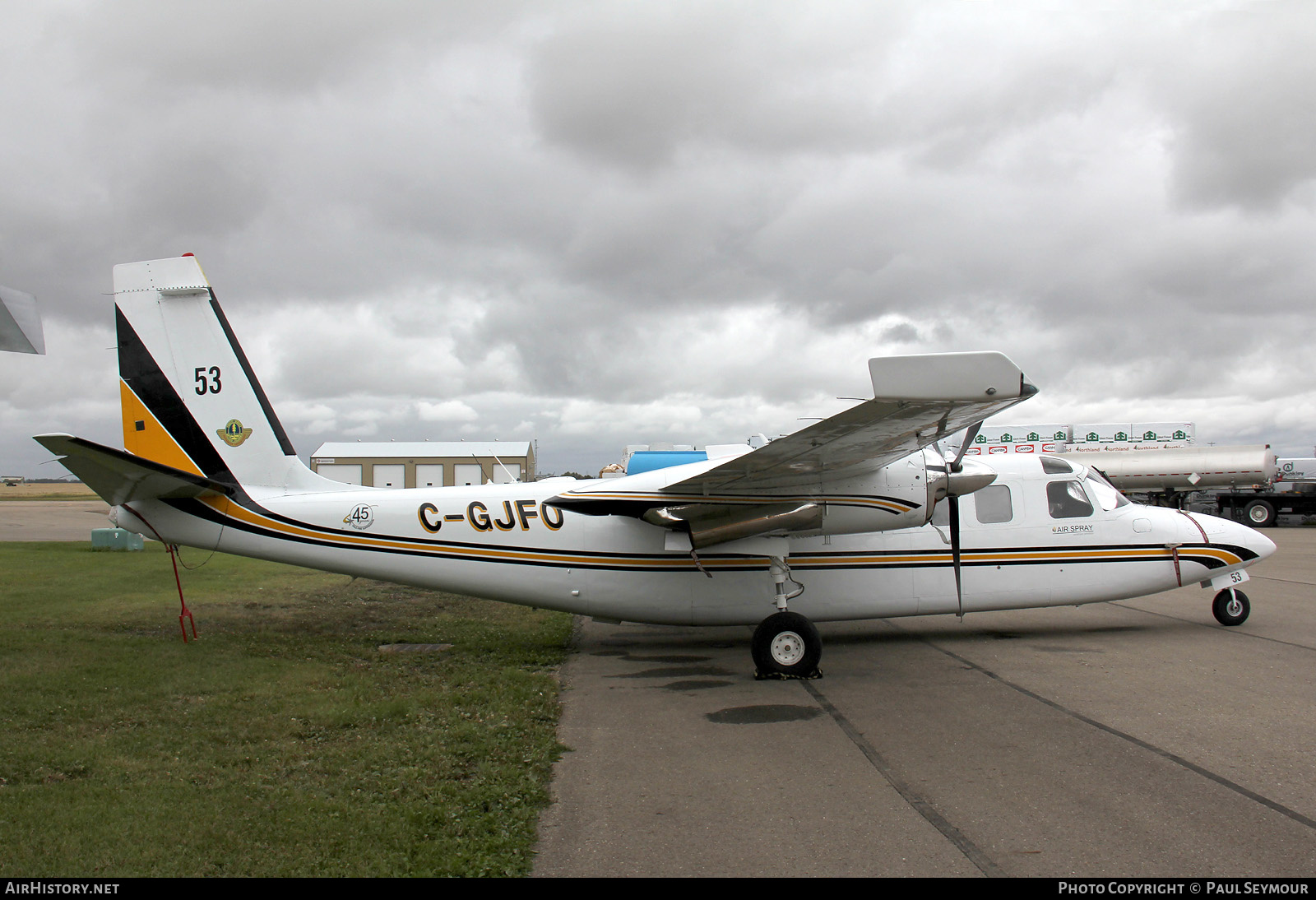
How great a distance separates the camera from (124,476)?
8.75 m

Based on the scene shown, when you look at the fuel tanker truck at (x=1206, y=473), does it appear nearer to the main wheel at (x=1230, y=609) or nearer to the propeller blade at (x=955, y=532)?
the main wheel at (x=1230, y=609)

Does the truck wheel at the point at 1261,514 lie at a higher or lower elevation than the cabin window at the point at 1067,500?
lower

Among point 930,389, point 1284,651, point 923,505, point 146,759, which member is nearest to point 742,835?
point 930,389

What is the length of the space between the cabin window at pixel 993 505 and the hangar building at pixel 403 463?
42.5m

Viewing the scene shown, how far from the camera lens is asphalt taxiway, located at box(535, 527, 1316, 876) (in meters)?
4.27

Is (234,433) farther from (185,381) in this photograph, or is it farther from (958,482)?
(958,482)

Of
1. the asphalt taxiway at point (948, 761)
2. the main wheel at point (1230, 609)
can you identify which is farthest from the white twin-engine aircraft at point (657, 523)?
the asphalt taxiway at point (948, 761)

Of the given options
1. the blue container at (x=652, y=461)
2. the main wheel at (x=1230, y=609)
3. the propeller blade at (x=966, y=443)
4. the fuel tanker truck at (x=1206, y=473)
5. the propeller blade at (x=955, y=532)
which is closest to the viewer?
the propeller blade at (x=966, y=443)

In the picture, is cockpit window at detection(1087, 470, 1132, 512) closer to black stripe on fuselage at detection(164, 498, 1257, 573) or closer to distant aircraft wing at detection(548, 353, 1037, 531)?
black stripe on fuselage at detection(164, 498, 1257, 573)

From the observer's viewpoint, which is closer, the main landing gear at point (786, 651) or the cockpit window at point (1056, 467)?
the main landing gear at point (786, 651)

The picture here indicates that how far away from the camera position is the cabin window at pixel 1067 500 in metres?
10.7

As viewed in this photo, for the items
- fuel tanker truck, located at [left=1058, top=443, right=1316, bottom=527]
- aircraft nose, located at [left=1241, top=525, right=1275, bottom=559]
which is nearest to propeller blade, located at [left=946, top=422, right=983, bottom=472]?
aircraft nose, located at [left=1241, top=525, right=1275, bottom=559]

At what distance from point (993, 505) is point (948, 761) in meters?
5.52

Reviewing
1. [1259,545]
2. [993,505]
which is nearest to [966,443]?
[993,505]
